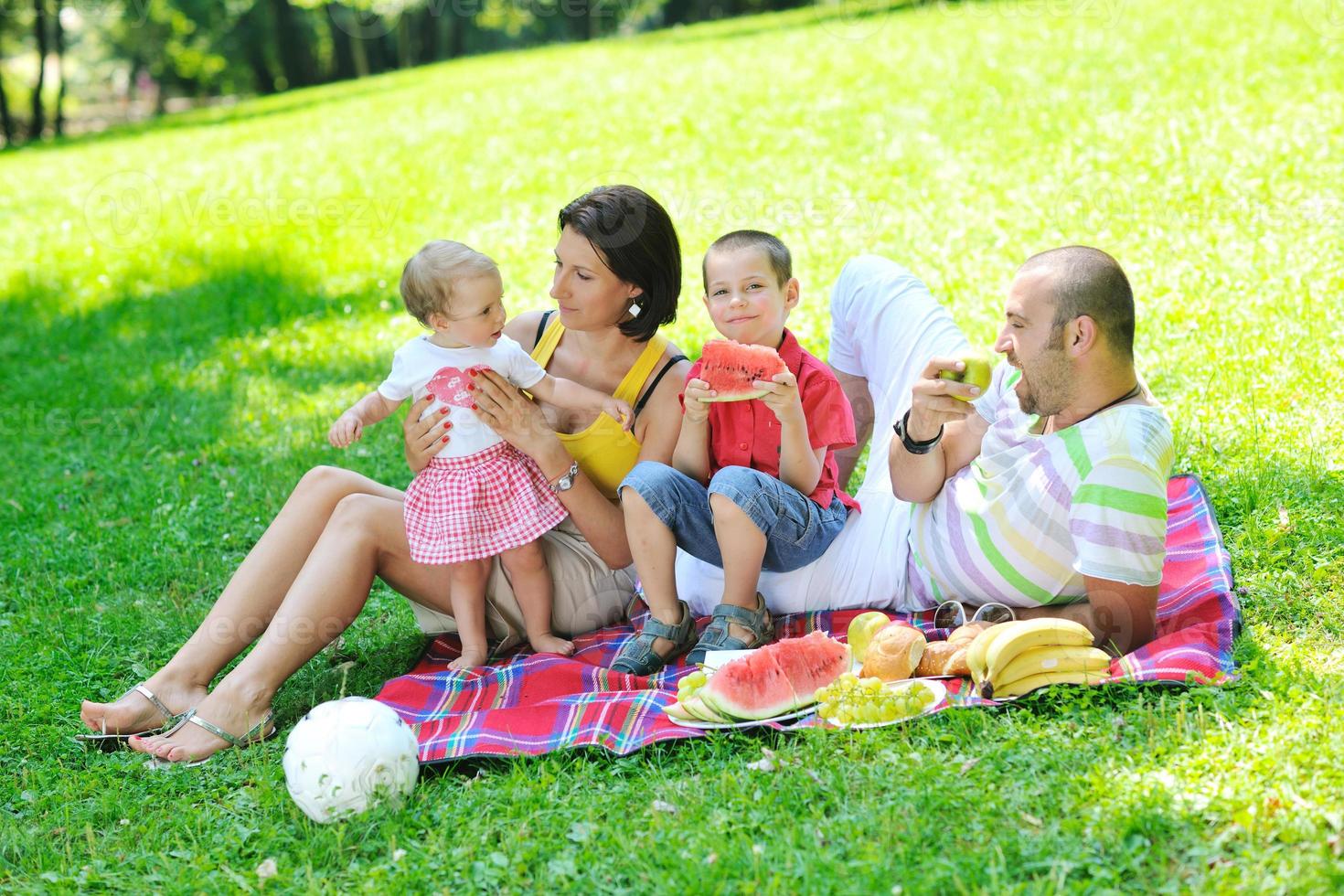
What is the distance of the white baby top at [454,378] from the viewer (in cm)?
413

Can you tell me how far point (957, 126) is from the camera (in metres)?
10.5

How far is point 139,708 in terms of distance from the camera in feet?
13.2

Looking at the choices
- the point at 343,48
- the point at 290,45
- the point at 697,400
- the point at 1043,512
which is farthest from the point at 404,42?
Answer: the point at 1043,512

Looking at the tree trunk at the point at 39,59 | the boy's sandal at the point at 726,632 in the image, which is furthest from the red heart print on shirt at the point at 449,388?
the tree trunk at the point at 39,59

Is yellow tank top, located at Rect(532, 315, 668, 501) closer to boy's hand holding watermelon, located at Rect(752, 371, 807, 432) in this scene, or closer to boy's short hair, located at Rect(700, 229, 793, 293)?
boy's short hair, located at Rect(700, 229, 793, 293)

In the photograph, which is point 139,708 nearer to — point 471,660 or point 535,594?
point 471,660

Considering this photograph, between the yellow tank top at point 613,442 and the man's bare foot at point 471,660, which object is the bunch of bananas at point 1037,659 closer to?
the yellow tank top at point 613,442

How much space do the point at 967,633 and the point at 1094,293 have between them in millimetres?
1039

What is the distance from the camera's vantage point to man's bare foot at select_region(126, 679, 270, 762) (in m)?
3.85

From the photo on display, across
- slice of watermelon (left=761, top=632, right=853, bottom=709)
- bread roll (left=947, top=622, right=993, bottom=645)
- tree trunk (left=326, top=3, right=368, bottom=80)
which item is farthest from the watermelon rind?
tree trunk (left=326, top=3, right=368, bottom=80)

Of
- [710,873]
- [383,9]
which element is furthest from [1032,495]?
[383,9]

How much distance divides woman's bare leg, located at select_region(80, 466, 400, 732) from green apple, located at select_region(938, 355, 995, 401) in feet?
6.25

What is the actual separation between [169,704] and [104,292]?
7.47 m

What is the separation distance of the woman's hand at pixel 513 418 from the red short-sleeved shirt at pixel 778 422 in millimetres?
484
